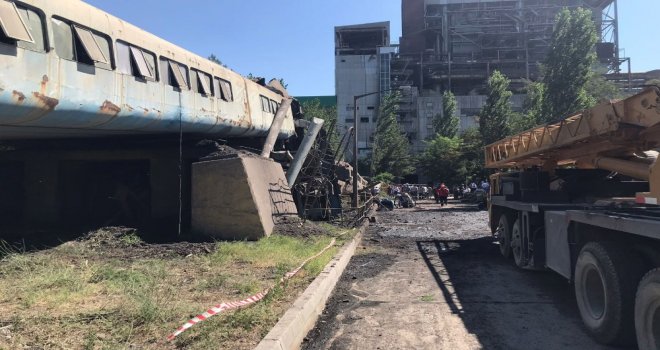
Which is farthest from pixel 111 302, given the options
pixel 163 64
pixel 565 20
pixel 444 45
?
pixel 444 45

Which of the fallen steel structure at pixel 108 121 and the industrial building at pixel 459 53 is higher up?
the industrial building at pixel 459 53

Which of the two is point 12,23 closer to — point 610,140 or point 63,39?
point 63,39

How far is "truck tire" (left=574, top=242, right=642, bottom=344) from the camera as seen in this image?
4996 millimetres

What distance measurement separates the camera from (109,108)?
10.4 meters

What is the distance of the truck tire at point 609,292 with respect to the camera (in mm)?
4996

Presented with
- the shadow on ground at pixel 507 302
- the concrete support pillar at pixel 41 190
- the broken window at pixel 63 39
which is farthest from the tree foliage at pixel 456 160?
the broken window at pixel 63 39

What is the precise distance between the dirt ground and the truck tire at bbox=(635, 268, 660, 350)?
0.84 m

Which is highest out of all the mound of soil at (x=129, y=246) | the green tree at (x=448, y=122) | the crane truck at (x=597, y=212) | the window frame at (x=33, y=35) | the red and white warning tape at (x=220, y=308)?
the green tree at (x=448, y=122)

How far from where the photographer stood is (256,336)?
517 cm

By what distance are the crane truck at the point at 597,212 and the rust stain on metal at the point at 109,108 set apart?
28.1 feet

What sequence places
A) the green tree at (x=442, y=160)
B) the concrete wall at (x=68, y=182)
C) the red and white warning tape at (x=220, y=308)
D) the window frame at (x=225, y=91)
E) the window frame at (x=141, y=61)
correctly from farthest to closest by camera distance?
the green tree at (x=442, y=160), the window frame at (x=225, y=91), the concrete wall at (x=68, y=182), the window frame at (x=141, y=61), the red and white warning tape at (x=220, y=308)

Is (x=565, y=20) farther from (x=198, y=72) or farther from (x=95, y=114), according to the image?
(x=95, y=114)

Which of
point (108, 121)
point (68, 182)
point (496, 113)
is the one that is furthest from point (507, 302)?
point (496, 113)

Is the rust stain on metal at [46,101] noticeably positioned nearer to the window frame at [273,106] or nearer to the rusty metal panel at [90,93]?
the rusty metal panel at [90,93]
